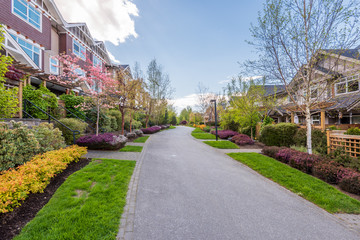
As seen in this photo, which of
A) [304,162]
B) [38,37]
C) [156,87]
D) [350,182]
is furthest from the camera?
[156,87]

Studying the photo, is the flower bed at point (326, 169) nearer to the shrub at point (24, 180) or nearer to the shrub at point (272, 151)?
the shrub at point (272, 151)

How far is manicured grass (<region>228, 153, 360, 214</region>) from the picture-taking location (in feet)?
12.3

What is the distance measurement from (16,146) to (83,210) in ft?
10.8

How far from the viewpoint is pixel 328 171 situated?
5.25m

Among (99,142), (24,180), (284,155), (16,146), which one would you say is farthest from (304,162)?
(16,146)

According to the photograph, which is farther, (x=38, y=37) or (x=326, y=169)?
(x=38, y=37)

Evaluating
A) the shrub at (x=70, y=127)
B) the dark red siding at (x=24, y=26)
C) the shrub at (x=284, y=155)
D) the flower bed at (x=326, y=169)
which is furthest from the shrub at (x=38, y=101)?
the flower bed at (x=326, y=169)

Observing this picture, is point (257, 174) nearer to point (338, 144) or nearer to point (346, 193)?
point (346, 193)

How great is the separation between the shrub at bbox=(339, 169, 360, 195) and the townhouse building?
41.0 ft

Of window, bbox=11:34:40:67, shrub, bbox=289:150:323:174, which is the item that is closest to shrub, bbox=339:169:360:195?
shrub, bbox=289:150:323:174

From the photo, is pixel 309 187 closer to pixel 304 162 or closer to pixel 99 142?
pixel 304 162

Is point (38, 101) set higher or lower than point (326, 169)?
higher

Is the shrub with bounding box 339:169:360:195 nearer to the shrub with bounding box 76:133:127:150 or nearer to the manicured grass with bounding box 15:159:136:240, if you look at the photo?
the manicured grass with bounding box 15:159:136:240

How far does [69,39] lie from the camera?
683 inches
